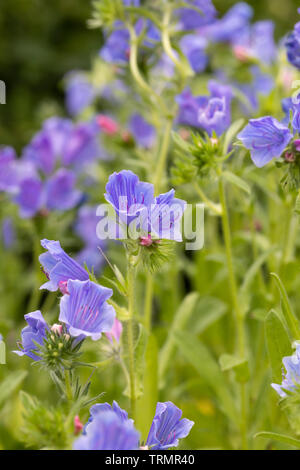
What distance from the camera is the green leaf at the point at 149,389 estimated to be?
2.64ft

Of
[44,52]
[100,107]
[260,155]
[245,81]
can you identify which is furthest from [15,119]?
[260,155]

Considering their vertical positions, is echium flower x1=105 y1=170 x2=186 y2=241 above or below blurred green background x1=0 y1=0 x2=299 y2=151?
below

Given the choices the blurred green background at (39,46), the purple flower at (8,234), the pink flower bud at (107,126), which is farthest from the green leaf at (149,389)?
the blurred green background at (39,46)

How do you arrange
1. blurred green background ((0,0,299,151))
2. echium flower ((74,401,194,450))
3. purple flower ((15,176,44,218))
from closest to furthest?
echium flower ((74,401,194,450)) → purple flower ((15,176,44,218)) → blurred green background ((0,0,299,151))

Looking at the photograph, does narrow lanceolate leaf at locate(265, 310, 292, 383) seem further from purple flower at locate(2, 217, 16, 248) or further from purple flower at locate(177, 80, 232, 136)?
purple flower at locate(2, 217, 16, 248)

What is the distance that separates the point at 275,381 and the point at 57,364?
0.24 metres

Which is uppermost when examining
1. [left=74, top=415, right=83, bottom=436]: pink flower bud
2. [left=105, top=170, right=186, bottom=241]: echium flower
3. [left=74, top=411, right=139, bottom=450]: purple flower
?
[left=105, top=170, right=186, bottom=241]: echium flower

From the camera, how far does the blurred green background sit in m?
2.18

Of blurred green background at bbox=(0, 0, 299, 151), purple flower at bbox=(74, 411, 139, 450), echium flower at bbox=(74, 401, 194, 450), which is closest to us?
purple flower at bbox=(74, 411, 139, 450)

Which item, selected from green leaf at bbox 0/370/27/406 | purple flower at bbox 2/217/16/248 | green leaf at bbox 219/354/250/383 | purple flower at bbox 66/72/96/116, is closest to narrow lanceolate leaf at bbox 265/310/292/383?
green leaf at bbox 219/354/250/383

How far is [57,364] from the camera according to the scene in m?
0.58

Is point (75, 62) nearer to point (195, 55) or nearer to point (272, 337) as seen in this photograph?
point (195, 55)

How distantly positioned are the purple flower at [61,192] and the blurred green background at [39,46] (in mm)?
954

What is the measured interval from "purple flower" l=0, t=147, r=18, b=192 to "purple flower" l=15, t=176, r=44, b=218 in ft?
0.06
